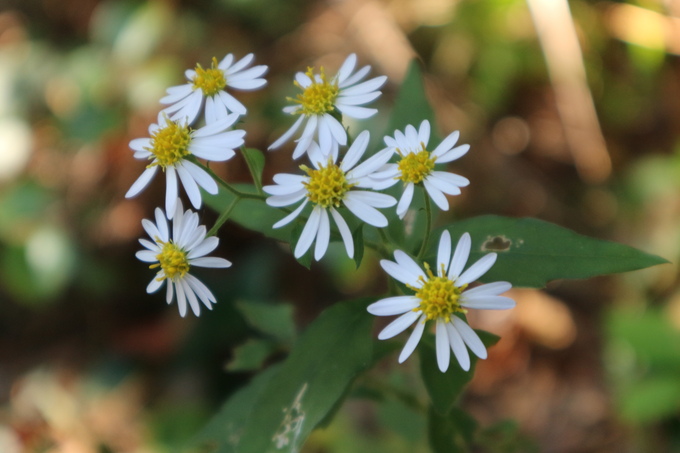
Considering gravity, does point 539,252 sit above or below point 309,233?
above

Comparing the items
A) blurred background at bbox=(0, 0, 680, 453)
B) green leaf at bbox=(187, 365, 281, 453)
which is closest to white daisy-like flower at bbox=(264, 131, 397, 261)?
green leaf at bbox=(187, 365, 281, 453)

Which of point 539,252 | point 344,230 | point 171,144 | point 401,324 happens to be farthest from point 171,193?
point 539,252

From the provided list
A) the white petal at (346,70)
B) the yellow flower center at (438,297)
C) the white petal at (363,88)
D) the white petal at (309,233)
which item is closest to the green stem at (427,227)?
the yellow flower center at (438,297)

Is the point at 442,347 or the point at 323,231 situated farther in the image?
the point at 323,231

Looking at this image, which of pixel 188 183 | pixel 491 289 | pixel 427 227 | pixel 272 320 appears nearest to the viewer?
pixel 491 289

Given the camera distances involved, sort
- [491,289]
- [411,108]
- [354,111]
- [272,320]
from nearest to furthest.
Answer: [491,289]
[354,111]
[411,108]
[272,320]

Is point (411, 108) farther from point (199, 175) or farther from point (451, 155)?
point (199, 175)
